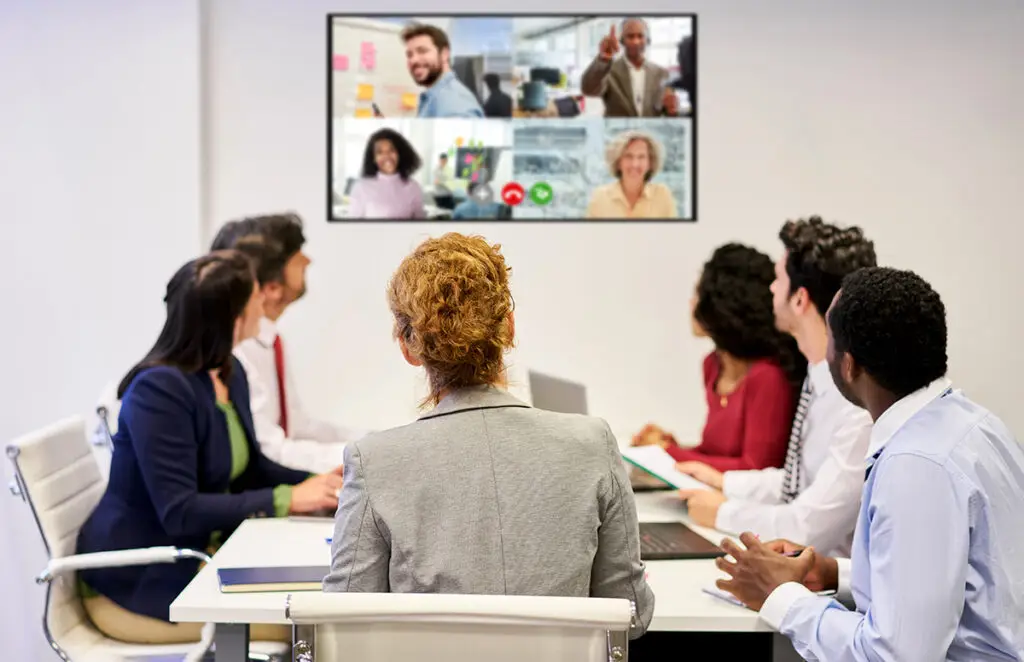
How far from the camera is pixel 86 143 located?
168 inches

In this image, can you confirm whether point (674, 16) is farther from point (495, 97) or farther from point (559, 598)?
point (559, 598)

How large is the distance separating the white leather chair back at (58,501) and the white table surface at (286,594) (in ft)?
1.42

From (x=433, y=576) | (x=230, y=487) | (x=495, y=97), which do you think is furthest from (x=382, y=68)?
(x=433, y=576)

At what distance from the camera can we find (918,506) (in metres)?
1.54

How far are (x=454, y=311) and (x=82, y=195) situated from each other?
10.7ft

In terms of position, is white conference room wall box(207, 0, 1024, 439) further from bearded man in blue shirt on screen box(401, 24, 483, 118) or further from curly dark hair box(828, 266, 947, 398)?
curly dark hair box(828, 266, 947, 398)

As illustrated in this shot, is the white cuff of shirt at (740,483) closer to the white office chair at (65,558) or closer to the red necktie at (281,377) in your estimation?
the white office chair at (65,558)

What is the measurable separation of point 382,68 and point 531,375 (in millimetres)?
1692

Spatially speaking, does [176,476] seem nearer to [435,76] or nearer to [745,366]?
[745,366]

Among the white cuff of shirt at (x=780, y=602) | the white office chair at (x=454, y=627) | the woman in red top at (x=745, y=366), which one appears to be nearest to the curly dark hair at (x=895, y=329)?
the white cuff of shirt at (x=780, y=602)

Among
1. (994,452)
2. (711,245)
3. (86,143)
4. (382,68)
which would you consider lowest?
(994,452)

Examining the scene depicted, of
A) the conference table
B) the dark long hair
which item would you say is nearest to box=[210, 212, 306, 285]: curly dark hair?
the dark long hair

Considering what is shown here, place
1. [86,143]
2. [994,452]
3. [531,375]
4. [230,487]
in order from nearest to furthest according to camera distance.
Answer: [994,452] → [230,487] → [531,375] → [86,143]

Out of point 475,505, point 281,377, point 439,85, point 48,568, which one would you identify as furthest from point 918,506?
point 439,85
